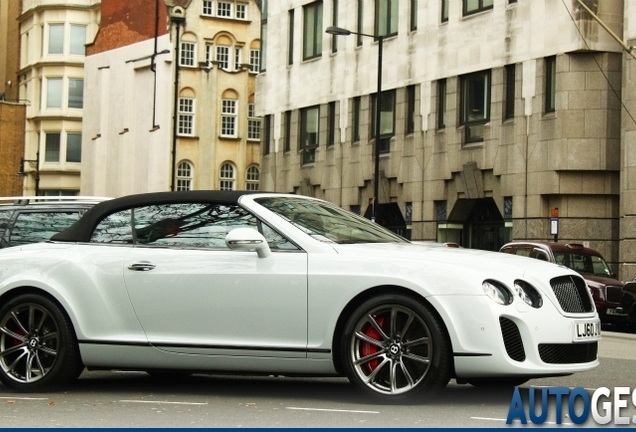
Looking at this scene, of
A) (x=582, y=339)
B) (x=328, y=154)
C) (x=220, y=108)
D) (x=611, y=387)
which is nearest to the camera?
(x=582, y=339)

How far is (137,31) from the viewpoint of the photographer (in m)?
80.8

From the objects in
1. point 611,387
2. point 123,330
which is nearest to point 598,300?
point 611,387

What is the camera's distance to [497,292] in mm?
9523

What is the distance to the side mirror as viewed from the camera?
10.0 m

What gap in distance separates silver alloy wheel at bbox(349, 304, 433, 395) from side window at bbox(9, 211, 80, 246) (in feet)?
17.6

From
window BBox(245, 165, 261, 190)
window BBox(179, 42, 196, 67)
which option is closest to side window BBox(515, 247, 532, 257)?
window BBox(245, 165, 261, 190)

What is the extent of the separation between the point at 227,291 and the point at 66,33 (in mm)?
80362

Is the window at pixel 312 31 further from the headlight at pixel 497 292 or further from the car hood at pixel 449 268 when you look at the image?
the headlight at pixel 497 292

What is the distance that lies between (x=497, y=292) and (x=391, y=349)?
0.82m

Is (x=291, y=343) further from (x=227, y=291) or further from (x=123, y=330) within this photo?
(x=123, y=330)

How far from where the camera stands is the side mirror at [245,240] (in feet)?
32.8

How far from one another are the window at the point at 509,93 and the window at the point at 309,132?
40.7ft

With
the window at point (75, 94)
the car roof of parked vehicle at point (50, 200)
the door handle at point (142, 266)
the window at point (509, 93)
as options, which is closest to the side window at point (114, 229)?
the door handle at point (142, 266)

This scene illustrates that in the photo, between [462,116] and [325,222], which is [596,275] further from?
[325,222]
